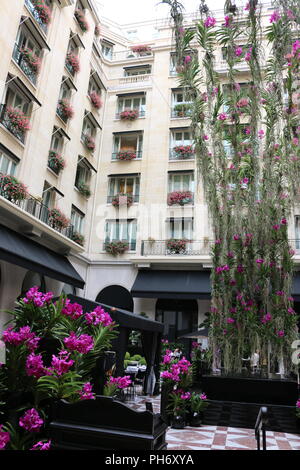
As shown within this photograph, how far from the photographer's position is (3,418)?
110 inches

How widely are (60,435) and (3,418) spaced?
566 millimetres

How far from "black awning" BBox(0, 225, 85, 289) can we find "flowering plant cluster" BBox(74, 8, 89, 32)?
40.3 ft

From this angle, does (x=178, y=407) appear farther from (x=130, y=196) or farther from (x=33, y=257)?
(x=130, y=196)

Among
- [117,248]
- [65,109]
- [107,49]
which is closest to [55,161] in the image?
[65,109]

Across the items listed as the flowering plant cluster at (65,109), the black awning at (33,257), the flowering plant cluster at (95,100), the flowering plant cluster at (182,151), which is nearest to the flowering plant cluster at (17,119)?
the flowering plant cluster at (65,109)

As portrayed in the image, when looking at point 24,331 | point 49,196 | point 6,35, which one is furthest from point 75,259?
point 24,331

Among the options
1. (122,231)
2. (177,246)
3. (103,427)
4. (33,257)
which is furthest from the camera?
(122,231)

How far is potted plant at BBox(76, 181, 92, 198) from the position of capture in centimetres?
1804

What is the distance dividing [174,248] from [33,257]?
25.0 ft

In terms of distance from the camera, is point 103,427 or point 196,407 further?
point 196,407

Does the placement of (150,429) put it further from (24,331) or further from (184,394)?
(184,394)

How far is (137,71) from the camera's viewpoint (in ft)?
73.9

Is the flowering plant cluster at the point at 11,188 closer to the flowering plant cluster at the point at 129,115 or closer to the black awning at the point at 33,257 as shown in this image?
the black awning at the point at 33,257

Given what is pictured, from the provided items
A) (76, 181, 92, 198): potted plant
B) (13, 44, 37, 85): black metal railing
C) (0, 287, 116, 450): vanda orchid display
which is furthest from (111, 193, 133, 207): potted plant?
(0, 287, 116, 450): vanda orchid display
